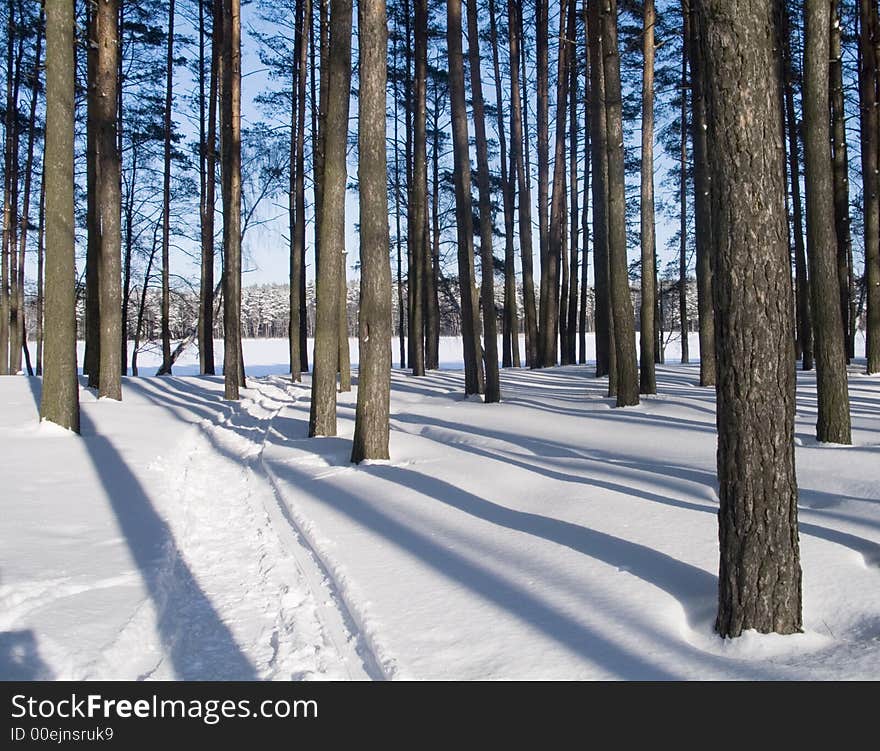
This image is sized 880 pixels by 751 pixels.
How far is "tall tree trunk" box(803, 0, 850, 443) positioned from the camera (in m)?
7.71

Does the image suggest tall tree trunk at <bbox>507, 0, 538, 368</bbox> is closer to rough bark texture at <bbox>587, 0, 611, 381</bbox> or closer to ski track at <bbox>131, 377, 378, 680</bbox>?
rough bark texture at <bbox>587, 0, 611, 381</bbox>

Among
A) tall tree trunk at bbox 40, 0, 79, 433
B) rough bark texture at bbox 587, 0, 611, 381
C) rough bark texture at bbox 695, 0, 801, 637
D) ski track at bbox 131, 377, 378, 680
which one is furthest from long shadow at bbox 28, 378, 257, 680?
rough bark texture at bbox 587, 0, 611, 381

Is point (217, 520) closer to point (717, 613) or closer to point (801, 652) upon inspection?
point (717, 613)

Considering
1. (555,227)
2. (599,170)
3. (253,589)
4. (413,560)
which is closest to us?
(253,589)

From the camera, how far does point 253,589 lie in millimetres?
4422

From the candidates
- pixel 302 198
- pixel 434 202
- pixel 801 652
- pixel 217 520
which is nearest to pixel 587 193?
pixel 434 202

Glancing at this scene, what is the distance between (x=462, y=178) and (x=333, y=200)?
168 inches

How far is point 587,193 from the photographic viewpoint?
91.1 ft

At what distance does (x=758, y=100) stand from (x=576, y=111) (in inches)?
973

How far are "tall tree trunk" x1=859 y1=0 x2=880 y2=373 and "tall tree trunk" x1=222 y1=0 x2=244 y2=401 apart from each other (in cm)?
1417

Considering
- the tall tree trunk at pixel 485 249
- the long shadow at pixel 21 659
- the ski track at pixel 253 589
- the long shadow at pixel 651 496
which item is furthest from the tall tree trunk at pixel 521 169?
the long shadow at pixel 21 659

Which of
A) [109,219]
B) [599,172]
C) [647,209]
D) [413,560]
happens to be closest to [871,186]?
[647,209]

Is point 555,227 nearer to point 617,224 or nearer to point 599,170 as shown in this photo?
point 599,170

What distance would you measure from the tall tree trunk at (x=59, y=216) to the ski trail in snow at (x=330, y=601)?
14.9ft
